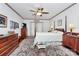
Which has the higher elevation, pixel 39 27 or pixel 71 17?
pixel 71 17

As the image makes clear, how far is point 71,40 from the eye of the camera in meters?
2.38

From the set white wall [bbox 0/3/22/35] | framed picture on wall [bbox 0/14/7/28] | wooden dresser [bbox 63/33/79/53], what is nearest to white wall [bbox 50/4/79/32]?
wooden dresser [bbox 63/33/79/53]

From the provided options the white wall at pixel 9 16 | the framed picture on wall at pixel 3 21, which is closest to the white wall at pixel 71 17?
the white wall at pixel 9 16

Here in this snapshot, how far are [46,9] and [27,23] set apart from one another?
498 millimetres

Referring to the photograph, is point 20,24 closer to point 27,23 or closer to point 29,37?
point 27,23

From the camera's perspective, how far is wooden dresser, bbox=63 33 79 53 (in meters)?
2.18

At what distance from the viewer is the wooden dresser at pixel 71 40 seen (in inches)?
85.9

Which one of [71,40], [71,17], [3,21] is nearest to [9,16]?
[3,21]

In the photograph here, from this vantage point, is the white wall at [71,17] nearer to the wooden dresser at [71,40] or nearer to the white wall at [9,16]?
the wooden dresser at [71,40]

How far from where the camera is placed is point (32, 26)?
6.94 ft

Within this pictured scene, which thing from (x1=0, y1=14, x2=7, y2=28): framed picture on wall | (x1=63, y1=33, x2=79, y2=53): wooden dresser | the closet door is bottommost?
(x1=63, y1=33, x2=79, y2=53): wooden dresser

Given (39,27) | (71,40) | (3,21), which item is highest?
(3,21)

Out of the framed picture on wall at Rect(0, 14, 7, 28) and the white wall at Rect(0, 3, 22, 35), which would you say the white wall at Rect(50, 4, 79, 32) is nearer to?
the white wall at Rect(0, 3, 22, 35)

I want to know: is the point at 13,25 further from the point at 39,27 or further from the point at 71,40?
the point at 71,40
